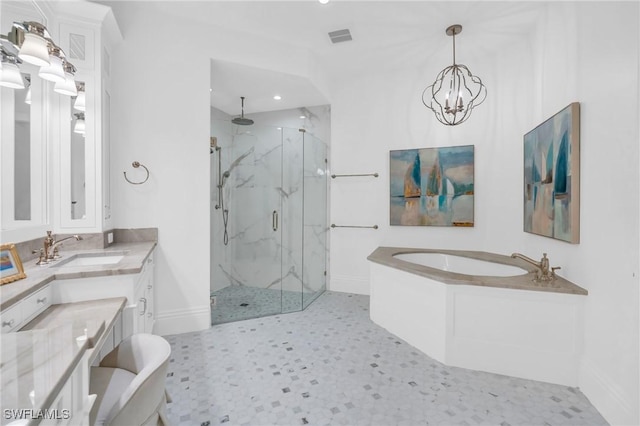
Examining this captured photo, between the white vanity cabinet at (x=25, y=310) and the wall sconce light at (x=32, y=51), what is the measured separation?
45.1 inches

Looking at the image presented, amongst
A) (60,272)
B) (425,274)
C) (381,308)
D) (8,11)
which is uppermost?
(8,11)

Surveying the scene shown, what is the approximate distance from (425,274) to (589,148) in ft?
4.48

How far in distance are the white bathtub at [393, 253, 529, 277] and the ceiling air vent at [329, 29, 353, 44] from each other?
237 centimetres

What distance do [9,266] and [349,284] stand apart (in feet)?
10.8

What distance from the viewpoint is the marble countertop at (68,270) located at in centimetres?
134

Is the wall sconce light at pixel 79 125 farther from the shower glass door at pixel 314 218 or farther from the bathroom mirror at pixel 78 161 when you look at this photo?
the shower glass door at pixel 314 218

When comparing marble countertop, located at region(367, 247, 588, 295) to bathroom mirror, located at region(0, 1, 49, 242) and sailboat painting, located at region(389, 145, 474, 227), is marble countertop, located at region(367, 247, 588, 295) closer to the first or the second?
sailboat painting, located at region(389, 145, 474, 227)

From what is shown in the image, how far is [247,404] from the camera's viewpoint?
182 cm

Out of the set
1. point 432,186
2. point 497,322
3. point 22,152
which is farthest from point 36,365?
point 432,186

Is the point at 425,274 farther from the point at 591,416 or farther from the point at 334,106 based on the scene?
the point at 334,106

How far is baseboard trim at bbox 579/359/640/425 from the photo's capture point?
1.56 meters

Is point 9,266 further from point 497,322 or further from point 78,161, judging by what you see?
point 497,322

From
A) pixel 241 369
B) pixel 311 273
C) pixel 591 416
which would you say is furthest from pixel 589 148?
pixel 311 273

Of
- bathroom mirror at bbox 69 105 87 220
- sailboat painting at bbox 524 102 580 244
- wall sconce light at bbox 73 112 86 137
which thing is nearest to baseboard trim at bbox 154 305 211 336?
bathroom mirror at bbox 69 105 87 220
